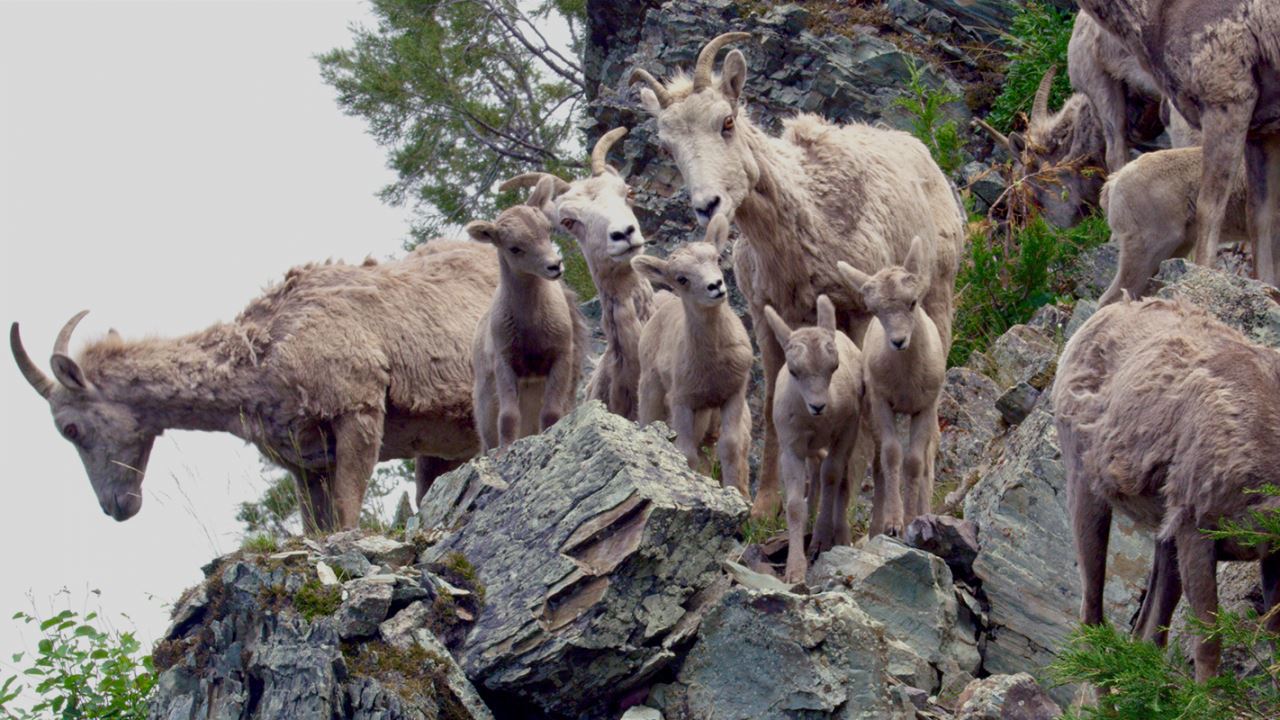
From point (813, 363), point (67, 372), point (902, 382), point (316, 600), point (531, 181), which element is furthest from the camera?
point (67, 372)

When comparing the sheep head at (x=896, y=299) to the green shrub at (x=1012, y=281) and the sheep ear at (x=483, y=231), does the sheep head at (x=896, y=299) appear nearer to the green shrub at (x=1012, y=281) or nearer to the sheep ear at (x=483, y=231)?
the sheep ear at (x=483, y=231)

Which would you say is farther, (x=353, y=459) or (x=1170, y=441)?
(x=353, y=459)

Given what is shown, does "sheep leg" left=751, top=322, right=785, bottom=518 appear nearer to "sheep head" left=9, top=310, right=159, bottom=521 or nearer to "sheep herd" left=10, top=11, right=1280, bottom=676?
"sheep herd" left=10, top=11, right=1280, bottom=676

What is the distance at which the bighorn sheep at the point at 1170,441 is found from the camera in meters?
6.60

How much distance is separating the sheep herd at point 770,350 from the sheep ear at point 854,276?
1.2 inches

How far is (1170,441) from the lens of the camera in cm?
683

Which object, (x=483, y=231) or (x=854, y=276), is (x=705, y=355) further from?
(x=483, y=231)

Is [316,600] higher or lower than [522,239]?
lower

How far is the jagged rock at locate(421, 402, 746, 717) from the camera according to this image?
7.27 m

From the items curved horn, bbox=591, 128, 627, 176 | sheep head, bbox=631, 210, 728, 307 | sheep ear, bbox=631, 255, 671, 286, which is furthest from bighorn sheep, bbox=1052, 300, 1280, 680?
curved horn, bbox=591, 128, 627, 176

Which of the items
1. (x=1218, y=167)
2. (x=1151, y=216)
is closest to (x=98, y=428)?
(x=1151, y=216)

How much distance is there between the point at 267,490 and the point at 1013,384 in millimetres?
7728

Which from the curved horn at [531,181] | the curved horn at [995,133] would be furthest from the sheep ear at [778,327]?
the curved horn at [995,133]

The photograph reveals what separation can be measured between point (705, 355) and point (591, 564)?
2.17 m
